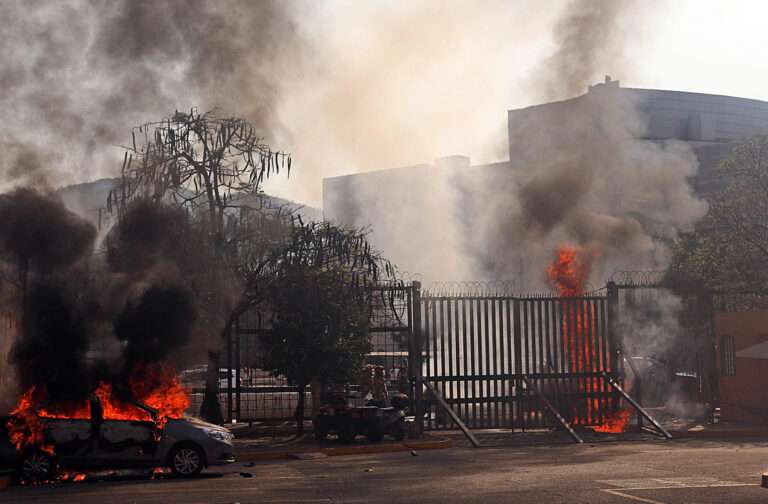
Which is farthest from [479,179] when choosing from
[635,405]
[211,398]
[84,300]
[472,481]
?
[472,481]

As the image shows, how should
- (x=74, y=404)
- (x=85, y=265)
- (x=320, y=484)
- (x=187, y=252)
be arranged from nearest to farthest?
(x=320, y=484), (x=74, y=404), (x=85, y=265), (x=187, y=252)

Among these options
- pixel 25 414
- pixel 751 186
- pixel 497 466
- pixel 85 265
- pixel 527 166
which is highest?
pixel 527 166

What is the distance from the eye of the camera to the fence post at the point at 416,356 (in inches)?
898

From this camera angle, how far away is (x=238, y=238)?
2331 centimetres

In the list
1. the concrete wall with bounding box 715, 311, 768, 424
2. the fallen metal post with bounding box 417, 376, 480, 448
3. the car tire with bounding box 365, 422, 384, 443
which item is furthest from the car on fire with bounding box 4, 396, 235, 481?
the concrete wall with bounding box 715, 311, 768, 424

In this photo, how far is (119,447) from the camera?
15.5 metres

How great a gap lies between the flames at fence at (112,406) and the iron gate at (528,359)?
23.0 feet

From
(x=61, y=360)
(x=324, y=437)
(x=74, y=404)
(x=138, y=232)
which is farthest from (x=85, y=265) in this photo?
(x=324, y=437)

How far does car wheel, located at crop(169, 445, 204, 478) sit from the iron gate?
8.09 m

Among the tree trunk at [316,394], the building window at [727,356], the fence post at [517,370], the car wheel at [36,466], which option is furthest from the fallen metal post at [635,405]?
the car wheel at [36,466]

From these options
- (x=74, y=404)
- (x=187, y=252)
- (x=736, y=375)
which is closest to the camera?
(x=74, y=404)

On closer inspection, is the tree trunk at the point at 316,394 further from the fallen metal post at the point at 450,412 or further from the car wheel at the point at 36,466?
the car wheel at the point at 36,466

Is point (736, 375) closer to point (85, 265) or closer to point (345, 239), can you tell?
point (345, 239)

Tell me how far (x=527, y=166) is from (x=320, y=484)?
33391mm
